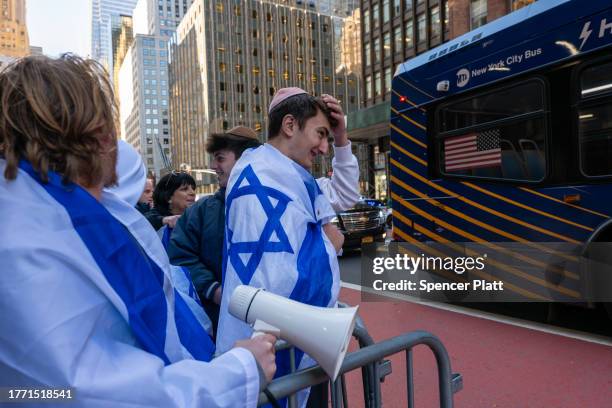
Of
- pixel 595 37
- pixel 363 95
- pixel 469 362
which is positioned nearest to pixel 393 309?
pixel 469 362

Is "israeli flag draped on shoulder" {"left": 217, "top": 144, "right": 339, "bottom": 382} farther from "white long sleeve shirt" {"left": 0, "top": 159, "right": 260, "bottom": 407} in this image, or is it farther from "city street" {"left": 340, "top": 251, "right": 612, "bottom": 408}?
"city street" {"left": 340, "top": 251, "right": 612, "bottom": 408}

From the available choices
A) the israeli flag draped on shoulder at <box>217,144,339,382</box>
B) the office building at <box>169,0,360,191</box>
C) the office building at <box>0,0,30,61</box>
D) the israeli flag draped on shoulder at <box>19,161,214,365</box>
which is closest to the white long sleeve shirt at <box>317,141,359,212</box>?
the israeli flag draped on shoulder at <box>217,144,339,382</box>

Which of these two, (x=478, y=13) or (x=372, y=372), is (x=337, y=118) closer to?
(x=372, y=372)

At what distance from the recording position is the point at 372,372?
1901mm

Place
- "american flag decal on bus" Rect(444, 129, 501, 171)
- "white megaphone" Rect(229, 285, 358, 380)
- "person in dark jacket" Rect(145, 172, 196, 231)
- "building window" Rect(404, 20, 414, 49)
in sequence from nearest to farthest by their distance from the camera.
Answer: "white megaphone" Rect(229, 285, 358, 380)
"person in dark jacket" Rect(145, 172, 196, 231)
"american flag decal on bus" Rect(444, 129, 501, 171)
"building window" Rect(404, 20, 414, 49)

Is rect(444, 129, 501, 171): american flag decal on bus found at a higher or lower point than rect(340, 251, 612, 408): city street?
higher

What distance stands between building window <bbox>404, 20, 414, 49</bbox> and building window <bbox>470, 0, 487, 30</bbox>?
29.3 ft

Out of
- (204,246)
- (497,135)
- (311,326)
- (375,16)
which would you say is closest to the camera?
(311,326)

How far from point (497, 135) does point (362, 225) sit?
23.6ft

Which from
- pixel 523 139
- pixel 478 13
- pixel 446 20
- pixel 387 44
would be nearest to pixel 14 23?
pixel 387 44

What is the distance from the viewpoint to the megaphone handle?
1246 mm

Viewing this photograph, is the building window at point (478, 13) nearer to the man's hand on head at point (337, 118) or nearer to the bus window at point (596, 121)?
the bus window at point (596, 121)

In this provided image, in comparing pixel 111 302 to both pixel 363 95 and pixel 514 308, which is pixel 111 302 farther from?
pixel 363 95

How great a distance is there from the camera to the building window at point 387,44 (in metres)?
44.6
